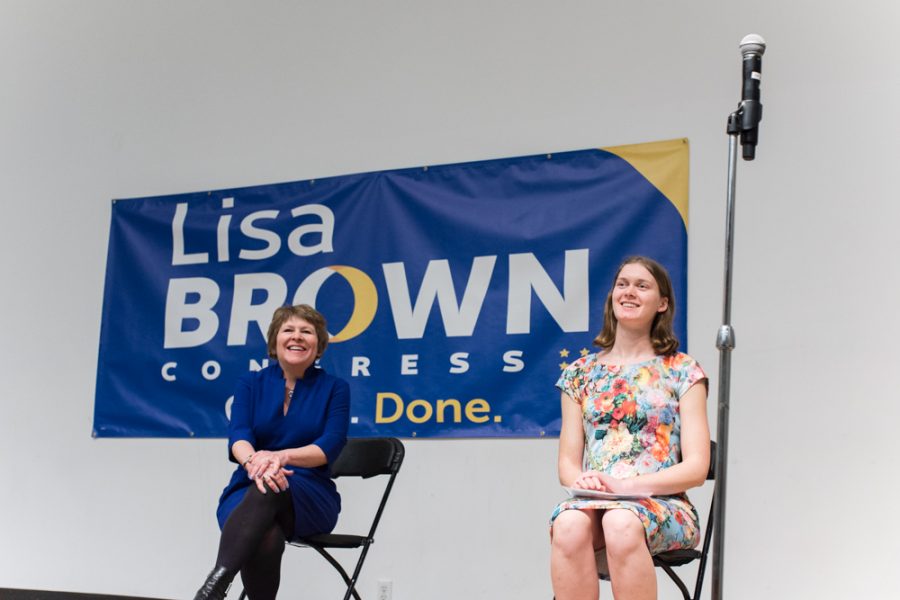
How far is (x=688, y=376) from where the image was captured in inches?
109

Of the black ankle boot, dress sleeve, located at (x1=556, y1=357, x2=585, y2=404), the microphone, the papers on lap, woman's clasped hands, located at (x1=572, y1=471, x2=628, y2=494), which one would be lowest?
the black ankle boot

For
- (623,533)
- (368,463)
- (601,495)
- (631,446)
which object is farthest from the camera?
(368,463)

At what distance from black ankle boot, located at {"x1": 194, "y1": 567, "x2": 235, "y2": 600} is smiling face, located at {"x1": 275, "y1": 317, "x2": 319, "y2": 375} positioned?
0.76 m

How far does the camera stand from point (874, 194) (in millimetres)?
3668

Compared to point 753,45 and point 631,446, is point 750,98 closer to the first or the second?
point 753,45

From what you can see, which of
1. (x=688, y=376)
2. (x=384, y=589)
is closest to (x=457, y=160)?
(x=384, y=589)

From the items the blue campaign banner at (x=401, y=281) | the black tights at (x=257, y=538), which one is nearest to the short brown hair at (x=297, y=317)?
the black tights at (x=257, y=538)

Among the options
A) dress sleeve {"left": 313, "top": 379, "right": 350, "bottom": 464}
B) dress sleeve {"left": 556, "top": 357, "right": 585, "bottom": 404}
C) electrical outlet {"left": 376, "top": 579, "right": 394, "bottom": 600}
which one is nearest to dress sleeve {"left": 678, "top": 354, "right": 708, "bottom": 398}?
dress sleeve {"left": 556, "top": 357, "right": 585, "bottom": 404}

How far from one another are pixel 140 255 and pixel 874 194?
3142 mm

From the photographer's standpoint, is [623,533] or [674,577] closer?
[623,533]

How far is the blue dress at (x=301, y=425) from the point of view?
130 inches

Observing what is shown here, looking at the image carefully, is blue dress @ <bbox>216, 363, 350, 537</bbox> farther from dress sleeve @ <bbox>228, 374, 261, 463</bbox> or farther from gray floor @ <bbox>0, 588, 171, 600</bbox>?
gray floor @ <bbox>0, 588, 171, 600</bbox>

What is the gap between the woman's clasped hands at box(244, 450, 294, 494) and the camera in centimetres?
313

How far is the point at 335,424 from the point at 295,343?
0.30m
